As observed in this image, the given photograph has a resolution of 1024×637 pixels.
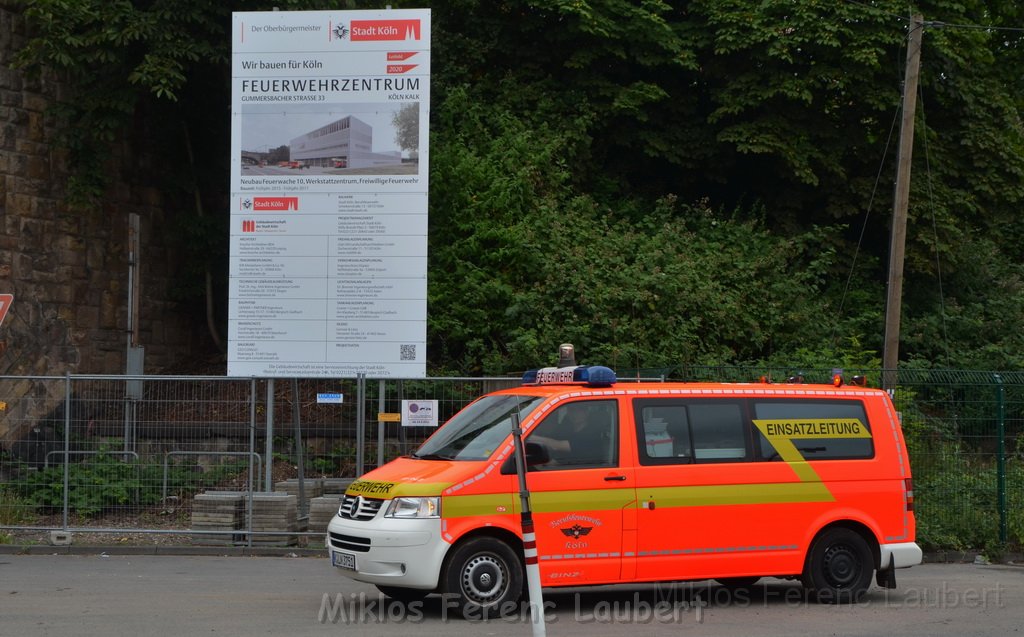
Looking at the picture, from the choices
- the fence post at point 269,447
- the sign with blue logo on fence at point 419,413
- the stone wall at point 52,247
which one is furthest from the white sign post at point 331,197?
the stone wall at point 52,247

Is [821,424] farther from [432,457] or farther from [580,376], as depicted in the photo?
[432,457]

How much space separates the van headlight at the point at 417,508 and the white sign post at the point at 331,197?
5830mm

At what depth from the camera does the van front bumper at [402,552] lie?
31.3ft

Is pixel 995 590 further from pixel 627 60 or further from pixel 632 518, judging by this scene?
pixel 627 60

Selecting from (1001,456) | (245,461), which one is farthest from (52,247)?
(1001,456)

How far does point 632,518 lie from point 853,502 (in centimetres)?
226

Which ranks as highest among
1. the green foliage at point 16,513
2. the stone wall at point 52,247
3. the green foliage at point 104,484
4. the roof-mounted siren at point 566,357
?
the stone wall at point 52,247

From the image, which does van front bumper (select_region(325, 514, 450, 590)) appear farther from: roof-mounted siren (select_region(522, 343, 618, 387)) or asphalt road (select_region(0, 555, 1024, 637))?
roof-mounted siren (select_region(522, 343, 618, 387))

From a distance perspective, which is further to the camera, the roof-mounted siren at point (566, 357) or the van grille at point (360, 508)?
the roof-mounted siren at point (566, 357)

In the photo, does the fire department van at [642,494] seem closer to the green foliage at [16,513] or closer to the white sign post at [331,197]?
the white sign post at [331,197]

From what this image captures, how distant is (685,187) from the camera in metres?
27.2

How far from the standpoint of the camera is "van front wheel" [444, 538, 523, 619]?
968 centimetres

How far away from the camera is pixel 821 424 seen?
1098 cm

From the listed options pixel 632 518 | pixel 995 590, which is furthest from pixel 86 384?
pixel 995 590
